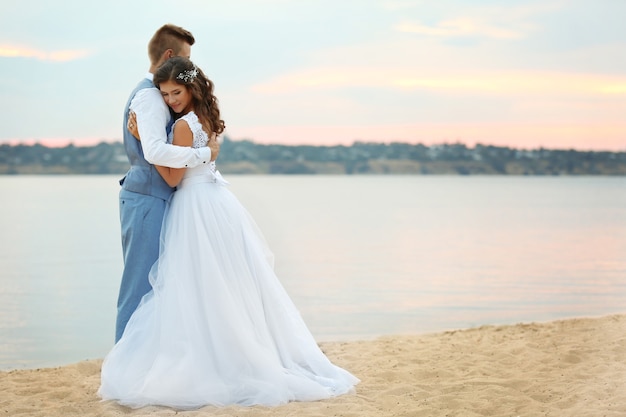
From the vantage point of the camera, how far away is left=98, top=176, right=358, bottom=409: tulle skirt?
448 cm

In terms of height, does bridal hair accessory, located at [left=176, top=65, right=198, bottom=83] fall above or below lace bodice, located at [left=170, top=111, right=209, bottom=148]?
above

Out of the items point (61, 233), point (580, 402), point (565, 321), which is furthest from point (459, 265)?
point (61, 233)

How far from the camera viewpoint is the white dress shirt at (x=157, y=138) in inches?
177

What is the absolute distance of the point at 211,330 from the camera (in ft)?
15.0

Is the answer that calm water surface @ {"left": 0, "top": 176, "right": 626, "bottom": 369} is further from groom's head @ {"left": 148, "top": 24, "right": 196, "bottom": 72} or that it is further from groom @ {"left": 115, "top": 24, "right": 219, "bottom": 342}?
groom's head @ {"left": 148, "top": 24, "right": 196, "bottom": 72}

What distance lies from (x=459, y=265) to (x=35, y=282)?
24.1 feet

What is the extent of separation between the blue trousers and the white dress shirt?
0.32 meters

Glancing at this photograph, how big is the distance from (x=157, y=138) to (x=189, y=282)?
0.83 meters

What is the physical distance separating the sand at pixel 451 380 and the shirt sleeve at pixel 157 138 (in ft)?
4.44

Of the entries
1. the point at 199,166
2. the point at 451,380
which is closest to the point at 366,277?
the point at 451,380

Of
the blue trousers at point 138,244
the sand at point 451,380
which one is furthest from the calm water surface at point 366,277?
the blue trousers at point 138,244

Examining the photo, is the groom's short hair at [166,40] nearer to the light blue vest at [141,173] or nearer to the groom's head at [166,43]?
the groom's head at [166,43]

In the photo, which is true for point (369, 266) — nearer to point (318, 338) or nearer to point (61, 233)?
point (318, 338)

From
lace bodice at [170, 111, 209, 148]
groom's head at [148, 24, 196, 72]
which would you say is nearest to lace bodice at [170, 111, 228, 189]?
lace bodice at [170, 111, 209, 148]
